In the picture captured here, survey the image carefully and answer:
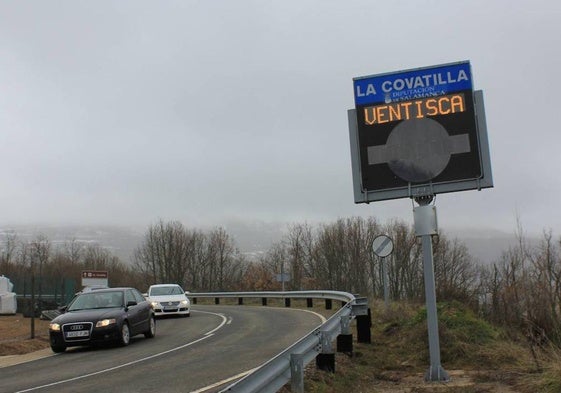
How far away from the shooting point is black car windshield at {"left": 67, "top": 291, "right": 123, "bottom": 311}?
51.1 feet

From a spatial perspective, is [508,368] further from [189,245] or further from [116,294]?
[189,245]

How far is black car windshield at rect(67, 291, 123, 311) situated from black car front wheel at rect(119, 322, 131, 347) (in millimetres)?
720

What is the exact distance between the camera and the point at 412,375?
29.3 ft

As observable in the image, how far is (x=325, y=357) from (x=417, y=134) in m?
3.74

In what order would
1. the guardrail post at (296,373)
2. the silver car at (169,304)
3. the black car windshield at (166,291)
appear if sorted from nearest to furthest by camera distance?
the guardrail post at (296,373)
the silver car at (169,304)
the black car windshield at (166,291)

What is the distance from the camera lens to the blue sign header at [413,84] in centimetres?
917

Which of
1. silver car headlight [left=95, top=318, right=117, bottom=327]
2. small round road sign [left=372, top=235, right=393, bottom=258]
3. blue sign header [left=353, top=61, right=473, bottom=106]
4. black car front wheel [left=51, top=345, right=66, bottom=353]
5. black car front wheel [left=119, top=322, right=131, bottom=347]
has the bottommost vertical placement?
black car front wheel [left=51, top=345, right=66, bottom=353]

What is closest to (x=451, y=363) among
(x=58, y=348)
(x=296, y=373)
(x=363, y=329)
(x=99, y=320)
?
(x=363, y=329)

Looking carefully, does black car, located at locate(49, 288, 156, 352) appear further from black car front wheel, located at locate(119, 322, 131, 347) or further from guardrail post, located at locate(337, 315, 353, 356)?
guardrail post, located at locate(337, 315, 353, 356)

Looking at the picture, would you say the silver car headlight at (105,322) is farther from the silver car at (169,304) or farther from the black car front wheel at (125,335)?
the silver car at (169,304)

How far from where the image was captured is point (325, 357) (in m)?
8.53

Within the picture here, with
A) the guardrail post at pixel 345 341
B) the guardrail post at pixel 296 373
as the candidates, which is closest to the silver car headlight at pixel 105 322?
the guardrail post at pixel 345 341

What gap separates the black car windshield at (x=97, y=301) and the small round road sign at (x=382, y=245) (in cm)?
771

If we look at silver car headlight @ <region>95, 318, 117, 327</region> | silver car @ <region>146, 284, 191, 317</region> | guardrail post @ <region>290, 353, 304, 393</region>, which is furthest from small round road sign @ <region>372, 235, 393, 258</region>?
guardrail post @ <region>290, 353, 304, 393</region>
